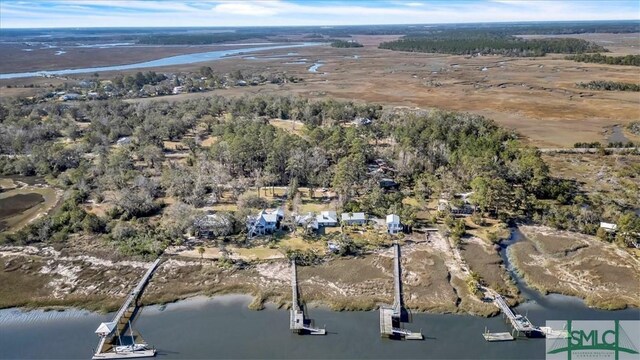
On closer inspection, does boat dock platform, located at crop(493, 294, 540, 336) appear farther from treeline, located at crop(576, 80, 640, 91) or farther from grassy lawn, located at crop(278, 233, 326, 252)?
treeline, located at crop(576, 80, 640, 91)

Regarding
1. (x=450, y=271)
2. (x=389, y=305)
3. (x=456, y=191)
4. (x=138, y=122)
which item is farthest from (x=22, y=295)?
(x=138, y=122)

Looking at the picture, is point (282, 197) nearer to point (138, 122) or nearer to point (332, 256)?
point (332, 256)

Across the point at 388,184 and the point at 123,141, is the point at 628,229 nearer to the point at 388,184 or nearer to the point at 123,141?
the point at 388,184

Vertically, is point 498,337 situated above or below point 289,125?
below

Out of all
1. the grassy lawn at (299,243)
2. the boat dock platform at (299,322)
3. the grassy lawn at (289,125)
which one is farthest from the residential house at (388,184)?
the grassy lawn at (289,125)

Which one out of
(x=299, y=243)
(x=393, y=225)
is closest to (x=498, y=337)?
(x=393, y=225)

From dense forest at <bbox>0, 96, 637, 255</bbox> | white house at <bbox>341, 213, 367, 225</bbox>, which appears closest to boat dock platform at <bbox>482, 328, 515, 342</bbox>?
dense forest at <bbox>0, 96, 637, 255</bbox>
